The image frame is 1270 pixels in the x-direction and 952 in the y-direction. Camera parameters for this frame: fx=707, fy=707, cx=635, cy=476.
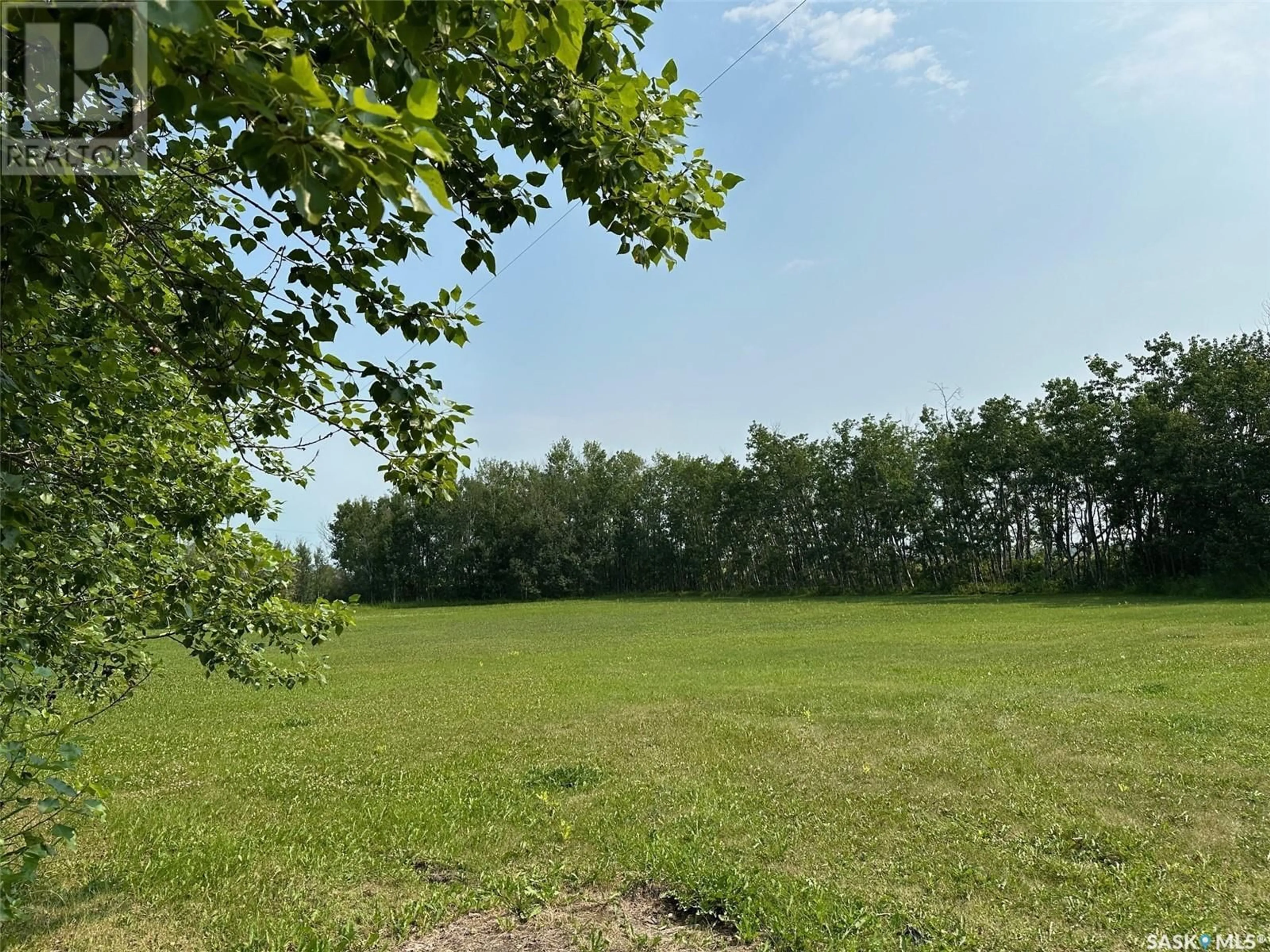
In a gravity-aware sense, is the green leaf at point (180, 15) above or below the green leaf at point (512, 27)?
below

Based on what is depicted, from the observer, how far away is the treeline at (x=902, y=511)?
34344 millimetres

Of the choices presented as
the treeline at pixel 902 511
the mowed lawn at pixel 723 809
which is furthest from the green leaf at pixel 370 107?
the treeline at pixel 902 511

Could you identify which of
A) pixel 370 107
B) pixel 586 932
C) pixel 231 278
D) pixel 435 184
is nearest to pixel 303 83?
pixel 370 107

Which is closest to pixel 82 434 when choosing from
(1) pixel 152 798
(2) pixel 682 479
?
(1) pixel 152 798

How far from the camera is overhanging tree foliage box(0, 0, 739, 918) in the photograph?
118 centimetres

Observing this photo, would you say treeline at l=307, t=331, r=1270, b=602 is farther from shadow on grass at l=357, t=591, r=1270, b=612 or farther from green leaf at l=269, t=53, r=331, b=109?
green leaf at l=269, t=53, r=331, b=109

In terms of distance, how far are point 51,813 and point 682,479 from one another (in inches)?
2280

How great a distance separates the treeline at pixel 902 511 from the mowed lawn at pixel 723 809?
23.4 metres

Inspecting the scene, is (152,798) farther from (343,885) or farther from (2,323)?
(2,323)

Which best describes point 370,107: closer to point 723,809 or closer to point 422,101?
point 422,101

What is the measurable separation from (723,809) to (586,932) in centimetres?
201

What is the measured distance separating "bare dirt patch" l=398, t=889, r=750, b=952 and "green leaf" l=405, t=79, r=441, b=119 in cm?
370

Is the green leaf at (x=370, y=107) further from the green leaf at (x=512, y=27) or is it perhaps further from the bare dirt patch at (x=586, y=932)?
the bare dirt patch at (x=586, y=932)

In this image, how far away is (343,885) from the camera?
13.8 feet
